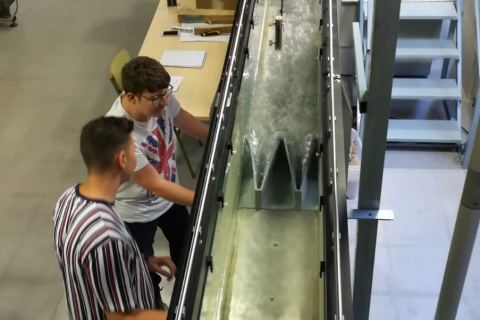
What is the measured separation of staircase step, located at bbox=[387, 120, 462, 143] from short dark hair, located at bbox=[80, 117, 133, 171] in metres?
3.39

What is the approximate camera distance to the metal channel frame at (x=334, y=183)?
6.06ft

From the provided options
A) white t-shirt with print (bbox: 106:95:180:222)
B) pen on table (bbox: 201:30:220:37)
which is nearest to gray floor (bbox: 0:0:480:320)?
pen on table (bbox: 201:30:220:37)

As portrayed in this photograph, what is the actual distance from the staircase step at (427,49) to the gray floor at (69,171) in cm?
81

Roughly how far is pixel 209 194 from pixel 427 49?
3.57m

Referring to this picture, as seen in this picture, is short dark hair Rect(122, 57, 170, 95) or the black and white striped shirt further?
short dark hair Rect(122, 57, 170, 95)

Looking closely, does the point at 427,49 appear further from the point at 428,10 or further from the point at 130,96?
the point at 130,96

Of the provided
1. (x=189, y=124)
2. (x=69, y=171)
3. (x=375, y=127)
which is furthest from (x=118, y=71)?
(x=375, y=127)

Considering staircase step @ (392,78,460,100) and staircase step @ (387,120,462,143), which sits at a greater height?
staircase step @ (392,78,460,100)

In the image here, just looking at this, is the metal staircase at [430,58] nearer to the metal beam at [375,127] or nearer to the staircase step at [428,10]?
the staircase step at [428,10]

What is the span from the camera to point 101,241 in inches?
75.9

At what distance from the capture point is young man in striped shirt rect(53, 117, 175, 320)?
194 centimetres

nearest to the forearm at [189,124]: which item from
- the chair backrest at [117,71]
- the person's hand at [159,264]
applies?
the person's hand at [159,264]

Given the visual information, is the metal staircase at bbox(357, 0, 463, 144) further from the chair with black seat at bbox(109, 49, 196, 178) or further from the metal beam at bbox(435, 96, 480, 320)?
the metal beam at bbox(435, 96, 480, 320)

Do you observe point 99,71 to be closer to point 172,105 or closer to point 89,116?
point 89,116
